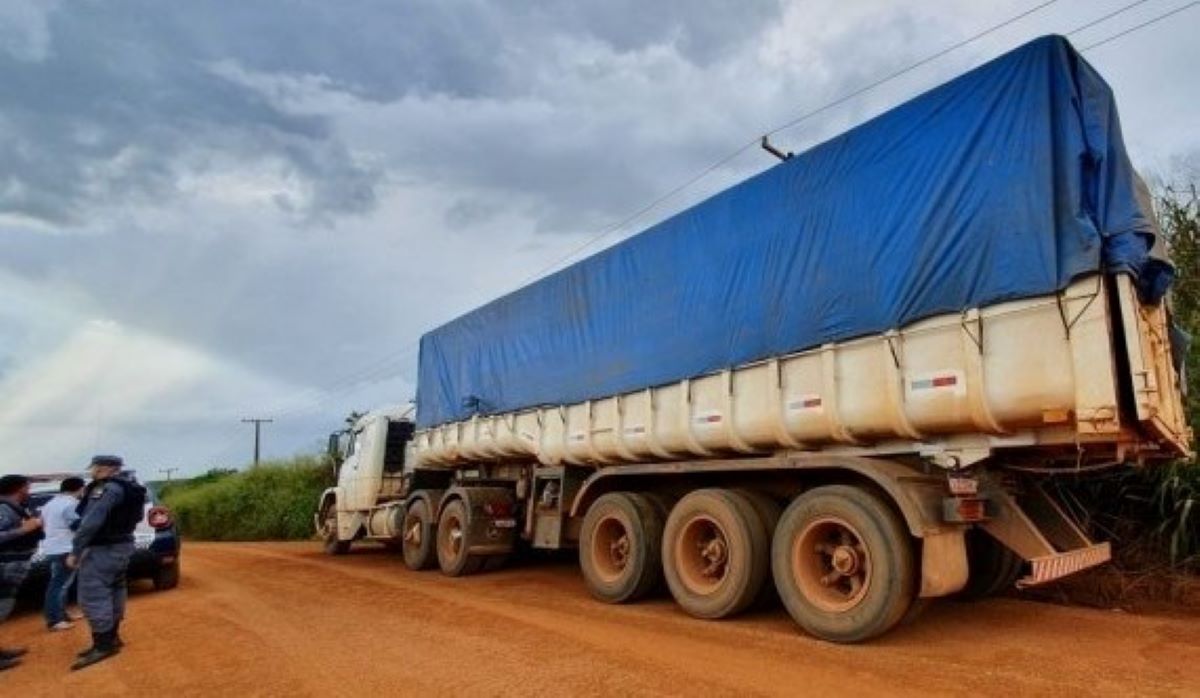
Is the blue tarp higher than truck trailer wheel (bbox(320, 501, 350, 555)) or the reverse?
higher

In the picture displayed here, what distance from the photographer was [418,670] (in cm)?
547

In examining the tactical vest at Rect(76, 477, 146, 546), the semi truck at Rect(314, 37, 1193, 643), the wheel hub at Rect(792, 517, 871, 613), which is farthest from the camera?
the tactical vest at Rect(76, 477, 146, 546)

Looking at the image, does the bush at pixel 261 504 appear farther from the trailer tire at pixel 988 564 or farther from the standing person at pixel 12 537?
the trailer tire at pixel 988 564

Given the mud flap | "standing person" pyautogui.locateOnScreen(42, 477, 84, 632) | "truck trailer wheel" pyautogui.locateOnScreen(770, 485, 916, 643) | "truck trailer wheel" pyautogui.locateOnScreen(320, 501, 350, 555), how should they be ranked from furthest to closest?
"truck trailer wheel" pyautogui.locateOnScreen(320, 501, 350, 555) → "standing person" pyautogui.locateOnScreen(42, 477, 84, 632) → "truck trailer wheel" pyautogui.locateOnScreen(770, 485, 916, 643) → the mud flap

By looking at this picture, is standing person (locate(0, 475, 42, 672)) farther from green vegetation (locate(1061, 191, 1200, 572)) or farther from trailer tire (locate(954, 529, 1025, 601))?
green vegetation (locate(1061, 191, 1200, 572))

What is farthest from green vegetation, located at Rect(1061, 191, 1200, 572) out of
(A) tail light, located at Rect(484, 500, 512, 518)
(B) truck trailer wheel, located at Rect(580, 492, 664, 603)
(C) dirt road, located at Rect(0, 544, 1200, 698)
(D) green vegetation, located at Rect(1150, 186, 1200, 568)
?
(A) tail light, located at Rect(484, 500, 512, 518)

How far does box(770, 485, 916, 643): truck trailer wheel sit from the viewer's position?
221 inches

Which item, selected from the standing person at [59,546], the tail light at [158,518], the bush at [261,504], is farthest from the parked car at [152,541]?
the bush at [261,504]

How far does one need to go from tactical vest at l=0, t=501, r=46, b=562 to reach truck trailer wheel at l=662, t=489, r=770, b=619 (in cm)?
565

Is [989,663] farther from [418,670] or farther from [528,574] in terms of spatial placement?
[528,574]

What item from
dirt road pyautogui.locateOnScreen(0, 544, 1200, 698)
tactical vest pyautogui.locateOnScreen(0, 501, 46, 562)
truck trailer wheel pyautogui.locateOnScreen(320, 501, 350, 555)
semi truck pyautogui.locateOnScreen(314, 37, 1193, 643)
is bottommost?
dirt road pyautogui.locateOnScreen(0, 544, 1200, 698)

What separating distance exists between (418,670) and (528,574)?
18.0 feet

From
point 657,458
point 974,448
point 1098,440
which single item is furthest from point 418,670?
point 1098,440

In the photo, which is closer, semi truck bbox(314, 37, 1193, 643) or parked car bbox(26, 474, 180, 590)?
semi truck bbox(314, 37, 1193, 643)
